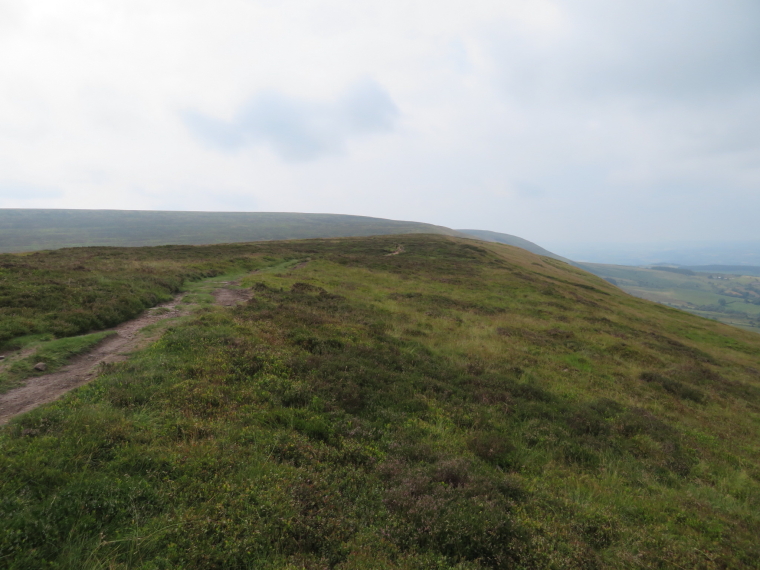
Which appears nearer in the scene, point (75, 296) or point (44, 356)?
point (44, 356)

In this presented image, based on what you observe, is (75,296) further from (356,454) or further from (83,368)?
(356,454)

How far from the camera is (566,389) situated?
1423 centimetres

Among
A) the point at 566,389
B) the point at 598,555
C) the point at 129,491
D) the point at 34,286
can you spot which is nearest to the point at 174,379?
the point at 129,491

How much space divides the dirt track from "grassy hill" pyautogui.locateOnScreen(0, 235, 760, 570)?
2.25ft

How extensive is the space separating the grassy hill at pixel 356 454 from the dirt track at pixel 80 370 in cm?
69

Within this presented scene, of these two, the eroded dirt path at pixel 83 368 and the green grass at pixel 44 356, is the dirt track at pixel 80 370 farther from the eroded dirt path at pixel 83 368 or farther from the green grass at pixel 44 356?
the green grass at pixel 44 356

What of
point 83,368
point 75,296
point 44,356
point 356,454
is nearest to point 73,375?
point 83,368

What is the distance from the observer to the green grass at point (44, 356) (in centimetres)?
875

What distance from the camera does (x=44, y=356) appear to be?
9.98 meters

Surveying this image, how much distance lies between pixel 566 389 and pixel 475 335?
644 cm

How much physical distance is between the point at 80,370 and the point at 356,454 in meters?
8.88

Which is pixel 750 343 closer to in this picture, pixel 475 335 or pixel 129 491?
pixel 475 335

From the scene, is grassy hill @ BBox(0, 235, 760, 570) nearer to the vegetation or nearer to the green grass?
the vegetation

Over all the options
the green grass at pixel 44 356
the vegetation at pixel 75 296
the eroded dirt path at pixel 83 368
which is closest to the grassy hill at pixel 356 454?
the vegetation at pixel 75 296
